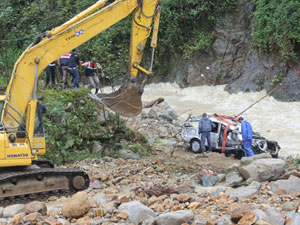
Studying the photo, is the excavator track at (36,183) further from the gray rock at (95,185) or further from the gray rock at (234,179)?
the gray rock at (234,179)

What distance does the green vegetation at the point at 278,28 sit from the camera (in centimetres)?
2353

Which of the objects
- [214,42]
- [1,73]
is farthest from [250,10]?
[1,73]

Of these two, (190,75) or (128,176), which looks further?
(190,75)

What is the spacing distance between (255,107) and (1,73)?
12605mm

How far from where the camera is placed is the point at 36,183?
8219 mm

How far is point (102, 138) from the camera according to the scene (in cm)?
1342

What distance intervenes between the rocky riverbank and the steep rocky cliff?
1494cm

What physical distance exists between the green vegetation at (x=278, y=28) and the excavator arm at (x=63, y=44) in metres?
15.9

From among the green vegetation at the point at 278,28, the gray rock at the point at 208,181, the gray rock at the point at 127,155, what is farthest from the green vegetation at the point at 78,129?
the green vegetation at the point at 278,28

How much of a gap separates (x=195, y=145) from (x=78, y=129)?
470cm

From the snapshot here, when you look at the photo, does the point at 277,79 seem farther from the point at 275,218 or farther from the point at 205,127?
the point at 275,218

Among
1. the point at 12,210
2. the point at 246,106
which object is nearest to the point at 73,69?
the point at 12,210

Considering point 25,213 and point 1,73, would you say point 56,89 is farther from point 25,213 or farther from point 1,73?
point 25,213

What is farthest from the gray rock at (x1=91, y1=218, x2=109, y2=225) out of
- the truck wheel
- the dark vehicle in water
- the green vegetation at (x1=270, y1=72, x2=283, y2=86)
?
the green vegetation at (x1=270, y1=72, x2=283, y2=86)
